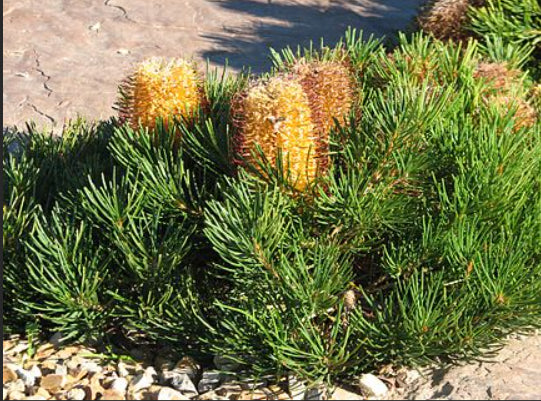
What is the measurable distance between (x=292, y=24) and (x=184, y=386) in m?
5.63

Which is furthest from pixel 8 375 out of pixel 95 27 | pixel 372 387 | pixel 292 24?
pixel 292 24

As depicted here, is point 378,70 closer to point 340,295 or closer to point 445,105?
point 445,105

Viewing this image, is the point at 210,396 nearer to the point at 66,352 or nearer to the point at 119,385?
the point at 119,385

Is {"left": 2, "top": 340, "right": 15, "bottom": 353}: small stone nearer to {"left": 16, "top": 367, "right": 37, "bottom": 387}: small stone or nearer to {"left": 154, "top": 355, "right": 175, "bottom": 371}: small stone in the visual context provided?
{"left": 16, "top": 367, "right": 37, "bottom": 387}: small stone

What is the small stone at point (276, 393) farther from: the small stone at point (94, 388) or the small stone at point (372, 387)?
the small stone at point (94, 388)

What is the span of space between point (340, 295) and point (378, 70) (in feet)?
2.72

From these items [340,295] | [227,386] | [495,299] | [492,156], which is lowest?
[227,386]

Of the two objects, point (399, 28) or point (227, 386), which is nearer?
point (227, 386)

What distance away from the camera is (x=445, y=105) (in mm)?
3004

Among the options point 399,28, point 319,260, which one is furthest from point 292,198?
point 399,28

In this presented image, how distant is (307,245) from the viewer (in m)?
2.82

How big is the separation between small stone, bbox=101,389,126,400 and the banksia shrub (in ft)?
2.71

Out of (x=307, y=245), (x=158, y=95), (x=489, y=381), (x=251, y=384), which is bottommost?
(x=251, y=384)

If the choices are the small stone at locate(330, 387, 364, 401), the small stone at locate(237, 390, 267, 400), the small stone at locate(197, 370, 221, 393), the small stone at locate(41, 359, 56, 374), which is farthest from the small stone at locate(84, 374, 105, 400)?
the small stone at locate(330, 387, 364, 401)
